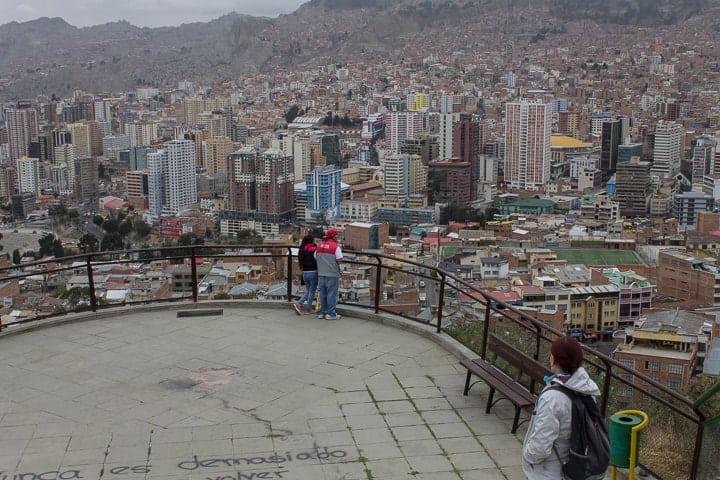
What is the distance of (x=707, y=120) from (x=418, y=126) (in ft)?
71.7

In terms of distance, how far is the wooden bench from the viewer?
3.25 meters

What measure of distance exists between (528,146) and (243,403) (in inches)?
2181

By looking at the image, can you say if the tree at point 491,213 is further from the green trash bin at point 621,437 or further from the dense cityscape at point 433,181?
the green trash bin at point 621,437

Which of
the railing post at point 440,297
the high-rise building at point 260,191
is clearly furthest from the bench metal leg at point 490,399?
the high-rise building at point 260,191

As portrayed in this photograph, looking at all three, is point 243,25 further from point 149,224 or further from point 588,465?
point 588,465

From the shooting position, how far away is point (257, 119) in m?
88.6

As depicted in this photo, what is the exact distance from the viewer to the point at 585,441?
2291 mm

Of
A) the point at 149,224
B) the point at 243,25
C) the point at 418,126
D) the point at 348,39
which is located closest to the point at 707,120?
the point at 418,126

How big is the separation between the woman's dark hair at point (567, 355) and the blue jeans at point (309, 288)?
8.88ft

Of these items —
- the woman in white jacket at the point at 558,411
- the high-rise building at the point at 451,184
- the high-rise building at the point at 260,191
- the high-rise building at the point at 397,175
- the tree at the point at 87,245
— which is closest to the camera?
the woman in white jacket at the point at 558,411

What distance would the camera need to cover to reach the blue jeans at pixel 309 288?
4914 millimetres

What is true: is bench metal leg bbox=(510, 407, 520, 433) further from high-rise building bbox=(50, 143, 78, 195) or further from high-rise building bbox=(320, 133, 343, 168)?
high-rise building bbox=(320, 133, 343, 168)

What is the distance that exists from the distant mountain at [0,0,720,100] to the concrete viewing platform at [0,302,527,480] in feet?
348

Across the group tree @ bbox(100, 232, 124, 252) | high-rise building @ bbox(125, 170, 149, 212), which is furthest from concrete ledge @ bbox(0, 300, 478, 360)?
high-rise building @ bbox(125, 170, 149, 212)
